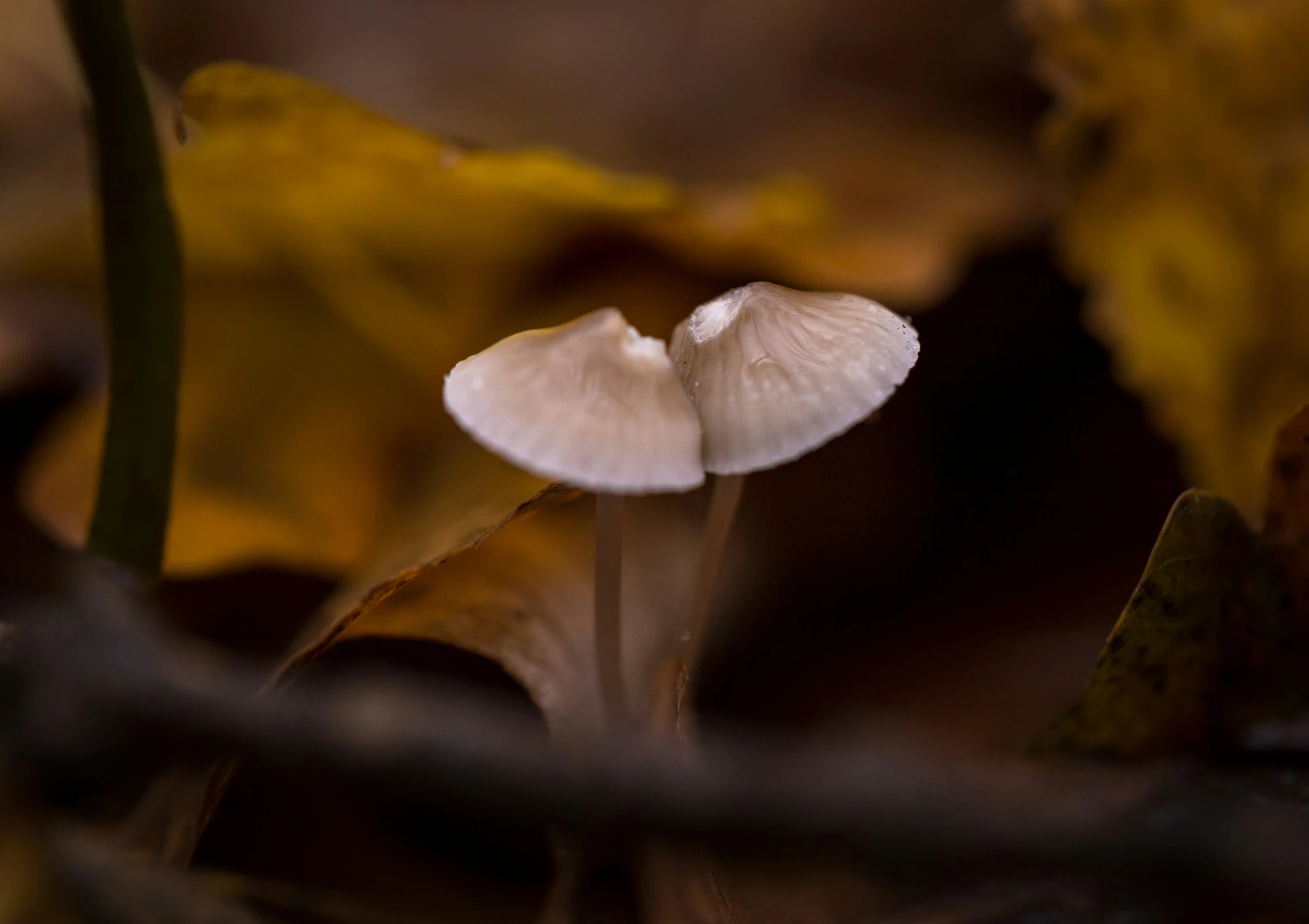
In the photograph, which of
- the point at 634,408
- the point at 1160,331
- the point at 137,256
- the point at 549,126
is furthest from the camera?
the point at 549,126

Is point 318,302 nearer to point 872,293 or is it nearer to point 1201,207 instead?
point 872,293

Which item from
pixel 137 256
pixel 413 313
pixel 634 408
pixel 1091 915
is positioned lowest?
pixel 1091 915

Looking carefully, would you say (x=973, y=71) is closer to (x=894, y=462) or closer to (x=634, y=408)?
(x=894, y=462)

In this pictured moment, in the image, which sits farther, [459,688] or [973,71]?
[973,71]

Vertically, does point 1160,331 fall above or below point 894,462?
above

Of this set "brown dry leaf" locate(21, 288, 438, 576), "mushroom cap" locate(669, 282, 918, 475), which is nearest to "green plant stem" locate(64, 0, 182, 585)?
"brown dry leaf" locate(21, 288, 438, 576)

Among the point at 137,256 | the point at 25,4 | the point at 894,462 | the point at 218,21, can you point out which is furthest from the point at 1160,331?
the point at 25,4

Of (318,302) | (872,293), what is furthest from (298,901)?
(872,293)

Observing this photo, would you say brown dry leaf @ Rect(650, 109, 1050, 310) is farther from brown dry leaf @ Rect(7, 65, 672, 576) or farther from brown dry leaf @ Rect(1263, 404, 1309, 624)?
brown dry leaf @ Rect(1263, 404, 1309, 624)
